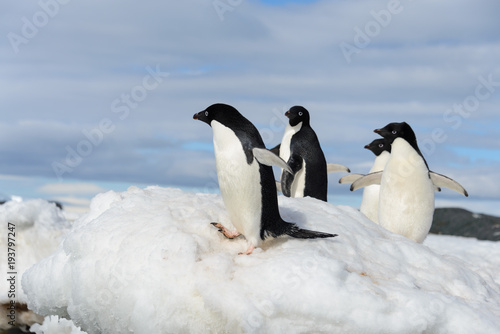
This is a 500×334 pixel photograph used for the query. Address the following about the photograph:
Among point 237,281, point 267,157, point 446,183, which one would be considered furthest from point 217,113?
point 446,183

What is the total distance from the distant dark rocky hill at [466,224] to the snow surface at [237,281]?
8216mm

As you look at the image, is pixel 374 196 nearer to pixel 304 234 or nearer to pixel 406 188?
pixel 406 188

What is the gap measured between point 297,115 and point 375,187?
1.65 meters

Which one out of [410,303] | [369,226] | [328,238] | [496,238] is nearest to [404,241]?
[369,226]

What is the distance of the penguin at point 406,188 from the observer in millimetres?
6352

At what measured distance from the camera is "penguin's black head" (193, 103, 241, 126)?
3.96m

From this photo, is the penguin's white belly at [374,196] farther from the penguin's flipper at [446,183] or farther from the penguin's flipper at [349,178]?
the penguin's flipper at [446,183]

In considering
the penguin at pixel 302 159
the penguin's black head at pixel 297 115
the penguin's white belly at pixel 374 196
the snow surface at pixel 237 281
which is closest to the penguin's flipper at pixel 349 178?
the penguin's white belly at pixel 374 196

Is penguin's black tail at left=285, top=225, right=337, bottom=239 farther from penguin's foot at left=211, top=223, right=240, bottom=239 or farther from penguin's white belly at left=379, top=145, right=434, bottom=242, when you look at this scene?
penguin's white belly at left=379, top=145, right=434, bottom=242

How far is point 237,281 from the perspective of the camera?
11.3ft

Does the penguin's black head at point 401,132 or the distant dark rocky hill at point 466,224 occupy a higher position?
the penguin's black head at point 401,132

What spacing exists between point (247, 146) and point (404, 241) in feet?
5.76

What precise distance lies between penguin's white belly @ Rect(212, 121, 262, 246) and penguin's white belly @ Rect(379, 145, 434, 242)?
308 cm

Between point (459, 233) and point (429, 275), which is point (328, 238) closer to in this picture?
point (429, 275)
